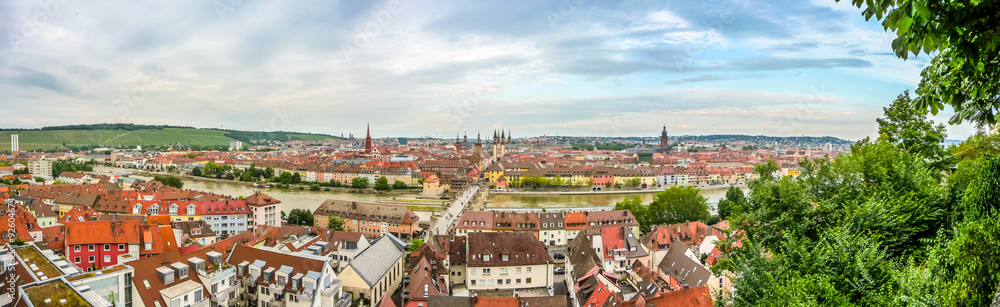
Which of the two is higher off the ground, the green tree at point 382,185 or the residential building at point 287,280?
the residential building at point 287,280

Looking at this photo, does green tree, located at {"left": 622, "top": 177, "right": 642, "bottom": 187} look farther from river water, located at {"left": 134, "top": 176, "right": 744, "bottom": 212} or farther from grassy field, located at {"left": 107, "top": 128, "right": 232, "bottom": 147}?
grassy field, located at {"left": 107, "top": 128, "right": 232, "bottom": 147}

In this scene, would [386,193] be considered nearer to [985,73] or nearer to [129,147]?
[985,73]

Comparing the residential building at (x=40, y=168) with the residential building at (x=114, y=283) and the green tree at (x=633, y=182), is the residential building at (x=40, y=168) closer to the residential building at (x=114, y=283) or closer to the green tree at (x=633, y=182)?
the residential building at (x=114, y=283)

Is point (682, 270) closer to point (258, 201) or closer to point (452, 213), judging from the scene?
point (452, 213)

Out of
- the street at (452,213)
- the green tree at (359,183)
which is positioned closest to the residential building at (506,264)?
the street at (452,213)

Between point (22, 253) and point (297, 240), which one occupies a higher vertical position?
point (22, 253)

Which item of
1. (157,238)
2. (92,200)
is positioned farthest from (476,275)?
(92,200)
